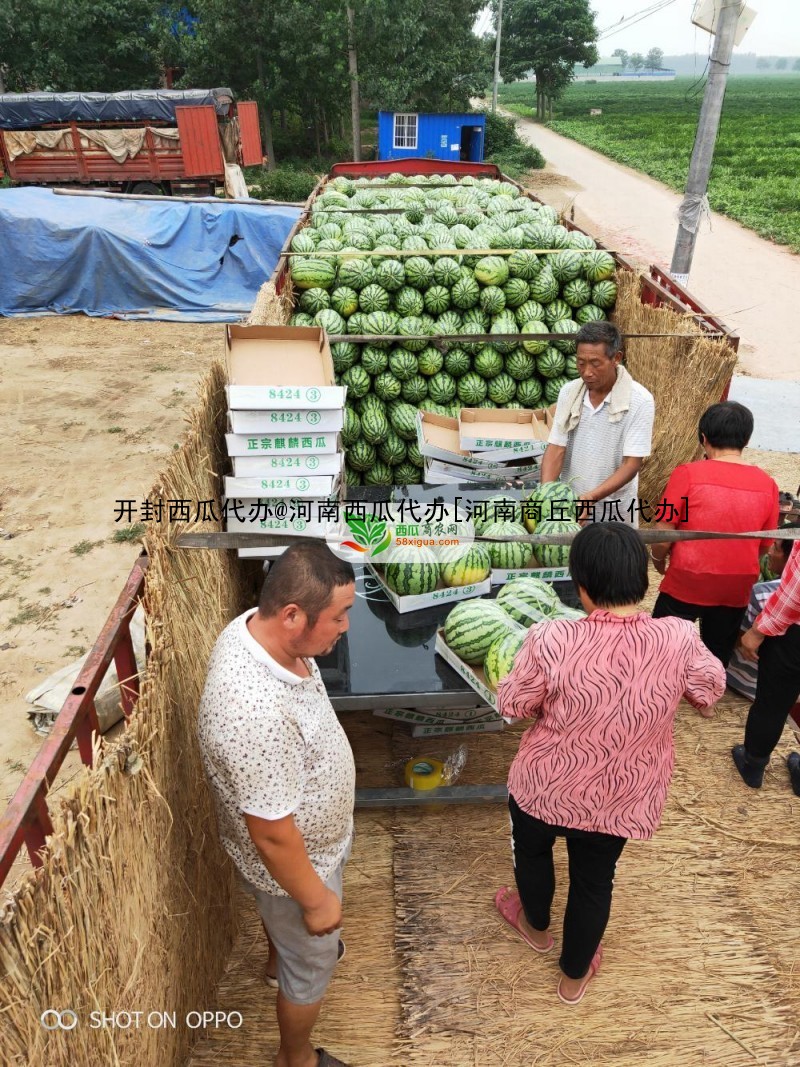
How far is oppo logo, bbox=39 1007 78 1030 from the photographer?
1.45 meters

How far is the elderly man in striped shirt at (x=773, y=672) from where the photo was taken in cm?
312

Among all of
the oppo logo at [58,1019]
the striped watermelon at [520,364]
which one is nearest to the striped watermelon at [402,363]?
the striped watermelon at [520,364]

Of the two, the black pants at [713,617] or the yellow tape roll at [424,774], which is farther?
the black pants at [713,617]

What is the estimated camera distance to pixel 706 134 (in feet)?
24.1

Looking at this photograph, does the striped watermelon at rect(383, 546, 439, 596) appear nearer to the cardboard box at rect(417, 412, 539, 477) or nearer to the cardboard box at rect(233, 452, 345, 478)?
the cardboard box at rect(233, 452, 345, 478)

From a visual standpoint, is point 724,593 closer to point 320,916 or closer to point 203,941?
point 320,916

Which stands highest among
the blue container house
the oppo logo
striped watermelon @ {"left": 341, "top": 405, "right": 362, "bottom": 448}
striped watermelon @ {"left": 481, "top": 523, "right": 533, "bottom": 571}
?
the blue container house

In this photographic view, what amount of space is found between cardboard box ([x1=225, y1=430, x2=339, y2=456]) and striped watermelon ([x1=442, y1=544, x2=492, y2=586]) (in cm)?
92

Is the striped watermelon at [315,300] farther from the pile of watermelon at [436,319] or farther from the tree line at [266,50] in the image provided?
the tree line at [266,50]

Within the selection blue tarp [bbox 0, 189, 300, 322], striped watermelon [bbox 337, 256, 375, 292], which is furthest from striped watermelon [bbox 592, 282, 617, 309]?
blue tarp [bbox 0, 189, 300, 322]

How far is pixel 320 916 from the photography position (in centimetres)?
201

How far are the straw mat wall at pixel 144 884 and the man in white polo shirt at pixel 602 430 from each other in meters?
2.21

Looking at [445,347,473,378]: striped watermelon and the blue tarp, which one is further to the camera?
the blue tarp

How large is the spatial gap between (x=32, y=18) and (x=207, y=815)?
108 ft
